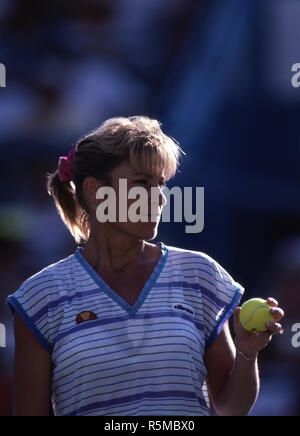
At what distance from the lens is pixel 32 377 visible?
2.30 metres

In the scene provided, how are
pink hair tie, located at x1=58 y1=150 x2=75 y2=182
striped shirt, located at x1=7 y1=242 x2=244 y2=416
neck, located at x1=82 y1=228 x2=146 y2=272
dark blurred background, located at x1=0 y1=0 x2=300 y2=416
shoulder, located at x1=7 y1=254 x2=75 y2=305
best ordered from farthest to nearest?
1. dark blurred background, located at x1=0 y1=0 x2=300 y2=416
2. pink hair tie, located at x1=58 y1=150 x2=75 y2=182
3. neck, located at x1=82 y1=228 x2=146 y2=272
4. shoulder, located at x1=7 y1=254 x2=75 y2=305
5. striped shirt, located at x1=7 y1=242 x2=244 y2=416

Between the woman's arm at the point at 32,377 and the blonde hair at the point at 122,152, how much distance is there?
18.2 inches

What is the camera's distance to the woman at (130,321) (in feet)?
7.36

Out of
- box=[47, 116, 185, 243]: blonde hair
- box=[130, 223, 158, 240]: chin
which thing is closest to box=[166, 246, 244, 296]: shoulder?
box=[130, 223, 158, 240]: chin

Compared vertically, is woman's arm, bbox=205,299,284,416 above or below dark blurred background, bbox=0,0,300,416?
below

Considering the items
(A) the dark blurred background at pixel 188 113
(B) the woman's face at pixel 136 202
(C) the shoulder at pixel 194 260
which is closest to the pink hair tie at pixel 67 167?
(B) the woman's face at pixel 136 202

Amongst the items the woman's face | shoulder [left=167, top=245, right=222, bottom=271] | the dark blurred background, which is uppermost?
the dark blurred background

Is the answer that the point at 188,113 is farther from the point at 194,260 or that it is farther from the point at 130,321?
the point at 130,321

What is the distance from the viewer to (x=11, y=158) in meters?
5.61

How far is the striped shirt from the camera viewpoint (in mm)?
2240

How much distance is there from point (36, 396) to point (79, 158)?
2.35ft

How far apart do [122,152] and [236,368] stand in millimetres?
689

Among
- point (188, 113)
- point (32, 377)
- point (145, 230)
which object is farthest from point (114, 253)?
point (188, 113)

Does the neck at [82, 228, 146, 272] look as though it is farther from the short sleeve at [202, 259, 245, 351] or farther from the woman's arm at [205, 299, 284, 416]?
the woman's arm at [205, 299, 284, 416]
